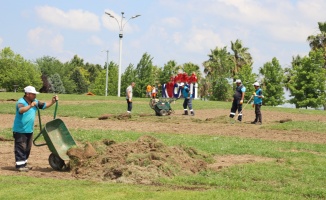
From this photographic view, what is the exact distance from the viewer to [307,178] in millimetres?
10273

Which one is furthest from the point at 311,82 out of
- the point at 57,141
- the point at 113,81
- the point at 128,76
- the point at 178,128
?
the point at 57,141

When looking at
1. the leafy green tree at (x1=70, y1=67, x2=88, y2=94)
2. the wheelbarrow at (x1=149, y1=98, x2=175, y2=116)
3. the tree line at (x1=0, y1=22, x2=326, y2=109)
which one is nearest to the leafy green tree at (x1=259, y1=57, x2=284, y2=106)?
the tree line at (x1=0, y1=22, x2=326, y2=109)

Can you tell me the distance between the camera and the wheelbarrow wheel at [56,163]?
36.7 feet

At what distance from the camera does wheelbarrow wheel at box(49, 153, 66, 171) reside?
440 inches

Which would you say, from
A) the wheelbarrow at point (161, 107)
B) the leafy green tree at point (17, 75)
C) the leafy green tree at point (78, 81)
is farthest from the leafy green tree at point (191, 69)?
the wheelbarrow at point (161, 107)

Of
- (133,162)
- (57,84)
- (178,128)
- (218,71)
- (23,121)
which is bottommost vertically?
(133,162)

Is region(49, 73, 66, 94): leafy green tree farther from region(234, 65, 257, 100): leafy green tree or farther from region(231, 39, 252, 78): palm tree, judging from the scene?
region(234, 65, 257, 100): leafy green tree

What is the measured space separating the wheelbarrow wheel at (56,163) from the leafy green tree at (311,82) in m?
49.0

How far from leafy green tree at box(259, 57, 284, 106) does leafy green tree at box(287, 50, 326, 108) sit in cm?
345

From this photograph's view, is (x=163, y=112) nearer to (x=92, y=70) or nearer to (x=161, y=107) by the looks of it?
(x=161, y=107)

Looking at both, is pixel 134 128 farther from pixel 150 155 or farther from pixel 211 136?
pixel 150 155

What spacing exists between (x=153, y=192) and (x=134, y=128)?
1175 centimetres

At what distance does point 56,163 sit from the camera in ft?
36.8

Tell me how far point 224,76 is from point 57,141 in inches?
2316
